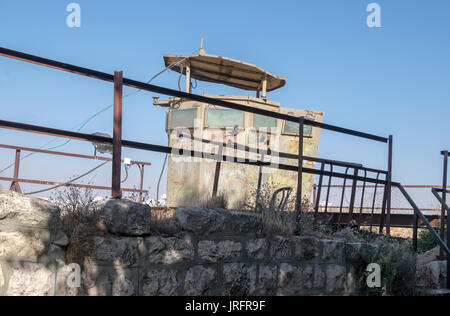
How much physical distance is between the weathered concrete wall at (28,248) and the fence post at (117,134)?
745 mm

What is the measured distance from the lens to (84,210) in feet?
12.5

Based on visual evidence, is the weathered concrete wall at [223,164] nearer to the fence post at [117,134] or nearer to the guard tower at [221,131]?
the guard tower at [221,131]

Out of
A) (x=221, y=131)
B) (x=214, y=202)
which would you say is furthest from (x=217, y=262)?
(x=221, y=131)

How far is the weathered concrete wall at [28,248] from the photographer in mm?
3123

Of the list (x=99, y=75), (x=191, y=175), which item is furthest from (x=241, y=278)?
(x=191, y=175)

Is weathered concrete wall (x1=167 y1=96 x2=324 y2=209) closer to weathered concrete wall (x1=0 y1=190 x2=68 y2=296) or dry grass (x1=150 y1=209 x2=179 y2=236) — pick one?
dry grass (x1=150 y1=209 x2=179 y2=236)

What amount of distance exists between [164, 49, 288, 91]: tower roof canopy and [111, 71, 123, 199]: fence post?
701 cm

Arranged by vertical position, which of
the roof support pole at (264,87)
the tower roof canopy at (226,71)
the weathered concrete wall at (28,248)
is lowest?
the weathered concrete wall at (28,248)

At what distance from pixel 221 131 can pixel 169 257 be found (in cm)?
726

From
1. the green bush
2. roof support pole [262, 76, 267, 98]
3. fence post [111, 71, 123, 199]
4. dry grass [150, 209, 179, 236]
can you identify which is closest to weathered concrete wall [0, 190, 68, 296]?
fence post [111, 71, 123, 199]

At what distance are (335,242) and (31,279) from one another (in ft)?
10.7

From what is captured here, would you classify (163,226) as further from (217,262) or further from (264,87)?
(264,87)

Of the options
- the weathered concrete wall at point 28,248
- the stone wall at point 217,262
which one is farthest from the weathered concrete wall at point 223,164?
the weathered concrete wall at point 28,248
